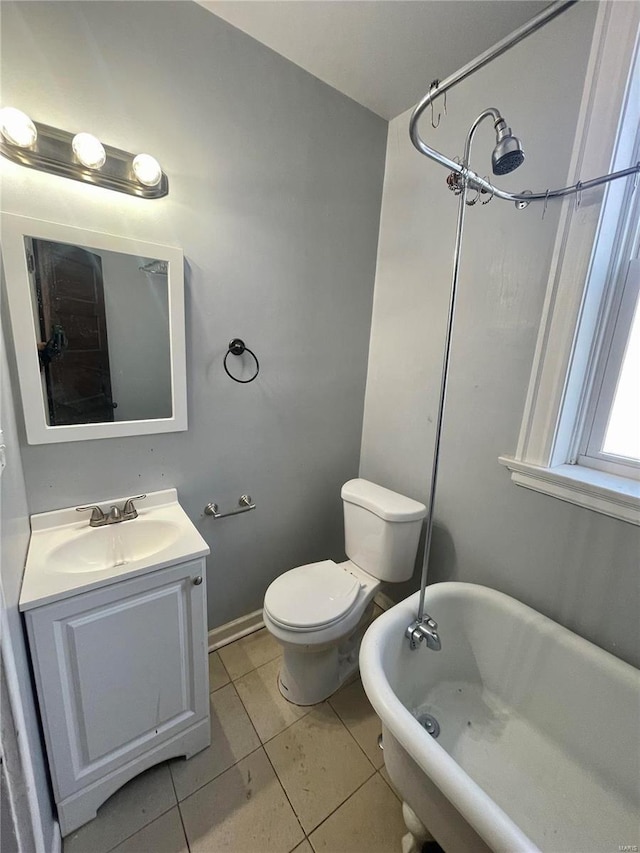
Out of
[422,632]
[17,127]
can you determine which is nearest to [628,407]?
[422,632]

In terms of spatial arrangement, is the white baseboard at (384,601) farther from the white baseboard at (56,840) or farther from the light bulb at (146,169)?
the light bulb at (146,169)

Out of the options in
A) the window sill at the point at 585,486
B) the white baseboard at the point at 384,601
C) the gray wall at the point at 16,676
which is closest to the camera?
the gray wall at the point at 16,676

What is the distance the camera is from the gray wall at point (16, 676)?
568 millimetres

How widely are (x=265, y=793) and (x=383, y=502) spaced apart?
1.08 metres

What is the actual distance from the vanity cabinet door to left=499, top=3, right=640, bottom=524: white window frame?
1.27 meters

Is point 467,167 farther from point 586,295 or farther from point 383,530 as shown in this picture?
point 383,530

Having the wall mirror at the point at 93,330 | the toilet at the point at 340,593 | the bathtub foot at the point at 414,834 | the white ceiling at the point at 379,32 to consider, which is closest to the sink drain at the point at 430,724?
the bathtub foot at the point at 414,834

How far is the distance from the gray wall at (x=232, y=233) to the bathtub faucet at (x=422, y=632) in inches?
32.6

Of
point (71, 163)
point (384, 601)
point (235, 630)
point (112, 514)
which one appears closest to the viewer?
point (71, 163)

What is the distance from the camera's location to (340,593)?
1427 millimetres

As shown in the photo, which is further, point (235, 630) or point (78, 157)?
point (235, 630)

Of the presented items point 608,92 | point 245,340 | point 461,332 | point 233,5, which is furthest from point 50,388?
point 608,92

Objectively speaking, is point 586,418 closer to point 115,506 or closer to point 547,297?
point 547,297

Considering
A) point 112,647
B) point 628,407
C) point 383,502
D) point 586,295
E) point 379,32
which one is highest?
point 379,32
